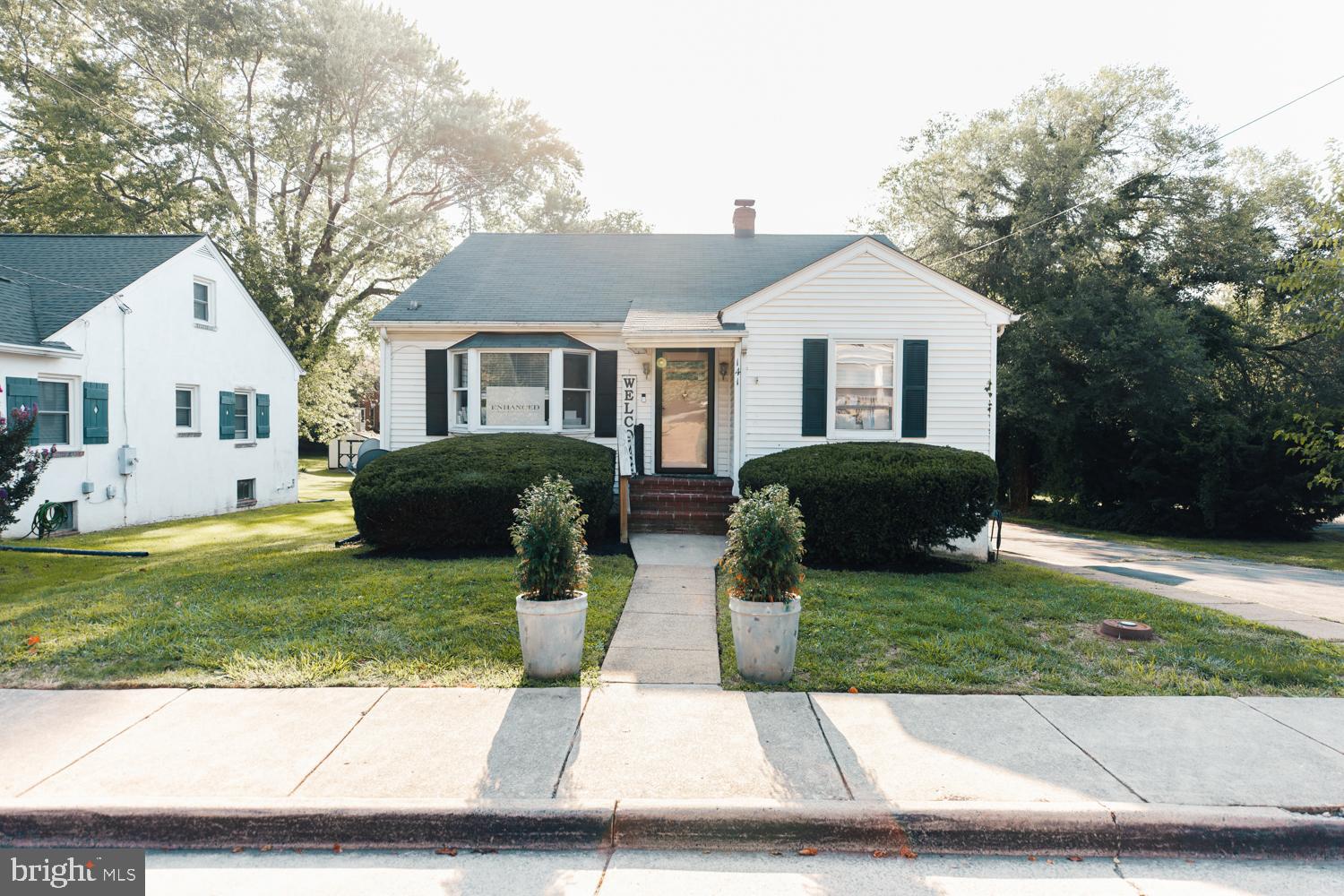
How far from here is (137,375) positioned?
49.6ft

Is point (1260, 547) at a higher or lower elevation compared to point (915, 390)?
lower

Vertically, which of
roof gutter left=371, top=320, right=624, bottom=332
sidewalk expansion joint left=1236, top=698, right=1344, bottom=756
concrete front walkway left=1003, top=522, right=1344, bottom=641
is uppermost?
roof gutter left=371, top=320, right=624, bottom=332

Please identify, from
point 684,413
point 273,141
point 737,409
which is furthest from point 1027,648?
point 273,141

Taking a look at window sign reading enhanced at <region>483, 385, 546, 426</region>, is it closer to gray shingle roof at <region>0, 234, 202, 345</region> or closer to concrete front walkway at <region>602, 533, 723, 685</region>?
concrete front walkway at <region>602, 533, 723, 685</region>

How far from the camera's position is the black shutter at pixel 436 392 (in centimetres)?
1355

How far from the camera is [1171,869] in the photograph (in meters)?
3.40

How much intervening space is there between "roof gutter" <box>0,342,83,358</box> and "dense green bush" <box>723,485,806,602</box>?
1318 centimetres

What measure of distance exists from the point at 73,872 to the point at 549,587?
2835 millimetres

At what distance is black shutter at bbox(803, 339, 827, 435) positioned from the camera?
38.4 ft

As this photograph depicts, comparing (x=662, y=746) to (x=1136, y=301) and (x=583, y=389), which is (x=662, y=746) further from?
(x=1136, y=301)

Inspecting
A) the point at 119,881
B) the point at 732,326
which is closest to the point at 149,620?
the point at 119,881

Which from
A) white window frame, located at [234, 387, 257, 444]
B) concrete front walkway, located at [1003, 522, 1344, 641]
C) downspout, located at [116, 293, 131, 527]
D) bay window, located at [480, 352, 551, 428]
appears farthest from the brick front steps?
white window frame, located at [234, 387, 257, 444]

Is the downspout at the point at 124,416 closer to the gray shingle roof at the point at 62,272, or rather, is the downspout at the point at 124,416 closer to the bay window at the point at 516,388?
the gray shingle roof at the point at 62,272

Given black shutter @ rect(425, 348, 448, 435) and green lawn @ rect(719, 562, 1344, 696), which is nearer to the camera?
green lawn @ rect(719, 562, 1344, 696)
